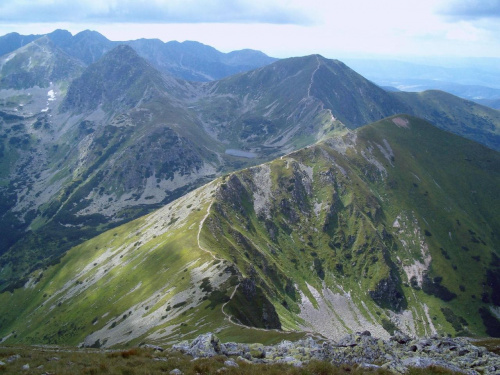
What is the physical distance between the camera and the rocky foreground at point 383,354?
123ft

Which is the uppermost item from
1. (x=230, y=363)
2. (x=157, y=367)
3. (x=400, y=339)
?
(x=157, y=367)

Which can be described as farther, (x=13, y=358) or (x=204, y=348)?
(x=204, y=348)

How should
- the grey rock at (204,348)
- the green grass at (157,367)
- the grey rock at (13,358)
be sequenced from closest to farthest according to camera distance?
the green grass at (157,367) < the grey rock at (13,358) < the grey rock at (204,348)

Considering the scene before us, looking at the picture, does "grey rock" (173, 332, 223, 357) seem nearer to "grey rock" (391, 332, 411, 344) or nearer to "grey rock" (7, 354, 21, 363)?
"grey rock" (7, 354, 21, 363)

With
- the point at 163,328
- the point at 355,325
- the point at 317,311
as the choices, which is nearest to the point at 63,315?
the point at 163,328

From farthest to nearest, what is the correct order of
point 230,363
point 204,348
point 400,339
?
point 400,339
point 204,348
point 230,363

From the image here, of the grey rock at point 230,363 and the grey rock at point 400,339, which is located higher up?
the grey rock at point 230,363

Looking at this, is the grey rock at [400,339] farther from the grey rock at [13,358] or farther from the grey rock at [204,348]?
the grey rock at [13,358]

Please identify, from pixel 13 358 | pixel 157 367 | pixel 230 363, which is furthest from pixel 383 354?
pixel 13 358

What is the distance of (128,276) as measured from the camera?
580 feet

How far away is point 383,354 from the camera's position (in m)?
41.4

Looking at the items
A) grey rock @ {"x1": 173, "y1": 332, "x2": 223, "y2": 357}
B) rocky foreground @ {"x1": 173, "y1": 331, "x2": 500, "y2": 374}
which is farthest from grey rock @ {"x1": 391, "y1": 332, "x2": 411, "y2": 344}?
grey rock @ {"x1": 173, "y1": 332, "x2": 223, "y2": 357}

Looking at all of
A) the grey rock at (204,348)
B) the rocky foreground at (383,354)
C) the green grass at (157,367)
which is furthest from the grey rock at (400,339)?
the grey rock at (204,348)

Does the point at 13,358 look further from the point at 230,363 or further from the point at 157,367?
the point at 230,363
